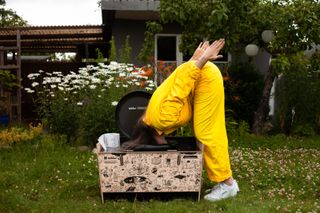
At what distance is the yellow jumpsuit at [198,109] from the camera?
5316 mm

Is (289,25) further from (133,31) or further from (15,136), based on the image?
(15,136)

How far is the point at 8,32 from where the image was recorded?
14062mm

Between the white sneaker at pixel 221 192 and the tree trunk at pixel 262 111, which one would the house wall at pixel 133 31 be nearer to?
the tree trunk at pixel 262 111

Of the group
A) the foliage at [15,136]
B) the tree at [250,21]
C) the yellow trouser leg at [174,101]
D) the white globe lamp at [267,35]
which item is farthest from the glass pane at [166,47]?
the yellow trouser leg at [174,101]

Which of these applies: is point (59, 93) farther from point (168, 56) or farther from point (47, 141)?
point (168, 56)

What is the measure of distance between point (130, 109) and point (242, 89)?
6.75 meters

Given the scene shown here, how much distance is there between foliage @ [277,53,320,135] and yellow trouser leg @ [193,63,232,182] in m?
6.40

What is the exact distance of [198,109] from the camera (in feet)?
18.0

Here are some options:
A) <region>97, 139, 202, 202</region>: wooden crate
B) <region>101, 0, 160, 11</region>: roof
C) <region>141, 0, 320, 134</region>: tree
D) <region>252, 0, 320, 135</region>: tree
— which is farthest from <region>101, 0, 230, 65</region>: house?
<region>97, 139, 202, 202</region>: wooden crate

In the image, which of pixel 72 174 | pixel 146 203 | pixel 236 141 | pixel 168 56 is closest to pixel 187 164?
pixel 146 203

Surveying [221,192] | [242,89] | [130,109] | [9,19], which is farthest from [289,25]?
[9,19]

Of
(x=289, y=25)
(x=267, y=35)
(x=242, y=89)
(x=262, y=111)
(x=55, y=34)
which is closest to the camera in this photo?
(x=289, y=25)

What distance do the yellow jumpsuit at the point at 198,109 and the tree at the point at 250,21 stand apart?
373cm

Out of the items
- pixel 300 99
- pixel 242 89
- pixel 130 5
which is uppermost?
pixel 130 5
